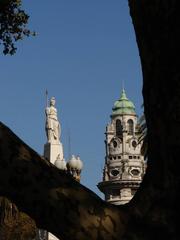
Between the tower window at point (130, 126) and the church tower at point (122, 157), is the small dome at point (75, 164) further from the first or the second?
the tower window at point (130, 126)

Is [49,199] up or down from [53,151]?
down

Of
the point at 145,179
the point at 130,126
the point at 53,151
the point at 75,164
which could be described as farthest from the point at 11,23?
the point at 130,126

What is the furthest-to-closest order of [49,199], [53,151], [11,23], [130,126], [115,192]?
[130,126]
[115,192]
[53,151]
[11,23]
[49,199]

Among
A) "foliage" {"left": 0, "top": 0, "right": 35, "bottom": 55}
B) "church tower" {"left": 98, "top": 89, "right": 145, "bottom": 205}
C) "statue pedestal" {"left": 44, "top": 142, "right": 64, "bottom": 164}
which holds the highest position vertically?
"church tower" {"left": 98, "top": 89, "right": 145, "bottom": 205}

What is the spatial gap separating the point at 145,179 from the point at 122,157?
125627mm

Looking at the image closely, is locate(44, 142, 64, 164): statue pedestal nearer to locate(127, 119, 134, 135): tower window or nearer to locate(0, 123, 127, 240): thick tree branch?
locate(0, 123, 127, 240): thick tree branch

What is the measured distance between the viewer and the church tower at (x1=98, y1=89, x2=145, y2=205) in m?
124

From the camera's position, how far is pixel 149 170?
6.03 metres

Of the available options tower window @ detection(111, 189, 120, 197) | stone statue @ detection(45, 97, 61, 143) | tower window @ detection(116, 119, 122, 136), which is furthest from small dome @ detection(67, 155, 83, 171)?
tower window @ detection(116, 119, 122, 136)

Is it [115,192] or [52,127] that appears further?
[115,192]

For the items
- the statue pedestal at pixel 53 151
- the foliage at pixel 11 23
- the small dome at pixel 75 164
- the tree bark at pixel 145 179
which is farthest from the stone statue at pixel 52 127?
the tree bark at pixel 145 179

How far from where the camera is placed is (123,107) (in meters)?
140

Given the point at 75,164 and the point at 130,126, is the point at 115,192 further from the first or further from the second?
the point at 75,164

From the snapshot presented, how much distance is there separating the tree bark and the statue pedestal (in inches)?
2024
